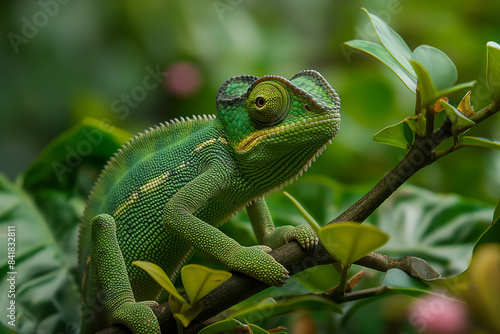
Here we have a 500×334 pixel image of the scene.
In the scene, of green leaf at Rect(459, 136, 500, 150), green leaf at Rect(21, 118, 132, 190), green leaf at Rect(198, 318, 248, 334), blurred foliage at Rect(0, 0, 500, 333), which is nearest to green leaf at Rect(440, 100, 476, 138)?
green leaf at Rect(459, 136, 500, 150)

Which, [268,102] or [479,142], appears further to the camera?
[268,102]

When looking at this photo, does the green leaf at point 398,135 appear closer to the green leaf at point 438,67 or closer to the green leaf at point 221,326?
the green leaf at point 438,67

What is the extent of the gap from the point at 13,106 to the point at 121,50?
756 millimetres

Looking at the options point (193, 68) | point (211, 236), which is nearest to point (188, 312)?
point (211, 236)

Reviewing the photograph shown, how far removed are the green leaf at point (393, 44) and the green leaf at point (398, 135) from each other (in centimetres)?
12

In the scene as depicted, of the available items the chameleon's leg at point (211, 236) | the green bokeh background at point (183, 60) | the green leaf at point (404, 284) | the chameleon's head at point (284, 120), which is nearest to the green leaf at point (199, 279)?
the chameleon's leg at point (211, 236)

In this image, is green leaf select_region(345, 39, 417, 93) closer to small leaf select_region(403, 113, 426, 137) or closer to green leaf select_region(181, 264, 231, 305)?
small leaf select_region(403, 113, 426, 137)

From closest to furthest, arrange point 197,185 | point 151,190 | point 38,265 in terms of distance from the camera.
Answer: point 197,185
point 151,190
point 38,265

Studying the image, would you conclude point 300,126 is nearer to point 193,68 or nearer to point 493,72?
point 493,72

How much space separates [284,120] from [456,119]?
20.1 inches

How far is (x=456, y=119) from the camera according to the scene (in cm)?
101

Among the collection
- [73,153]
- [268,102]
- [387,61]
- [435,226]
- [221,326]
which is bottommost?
[435,226]

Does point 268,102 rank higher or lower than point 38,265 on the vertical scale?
higher

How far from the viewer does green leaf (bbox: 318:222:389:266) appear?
0.90 metres
